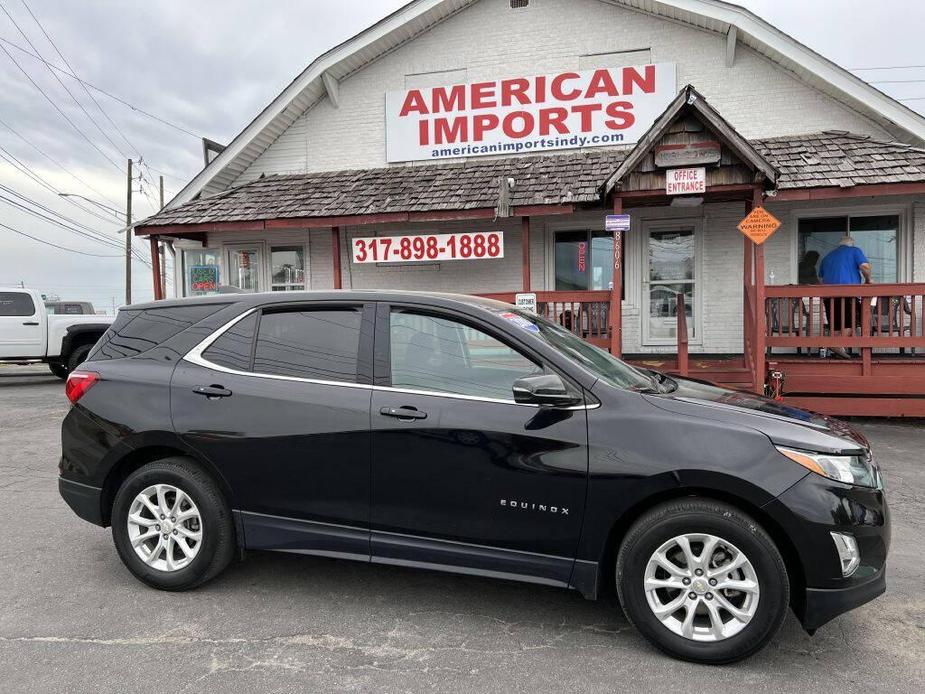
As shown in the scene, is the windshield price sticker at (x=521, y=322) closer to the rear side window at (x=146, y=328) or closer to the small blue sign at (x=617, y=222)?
the rear side window at (x=146, y=328)

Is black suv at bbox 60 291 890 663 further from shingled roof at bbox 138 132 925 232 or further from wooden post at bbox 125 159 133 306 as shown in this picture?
wooden post at bbox 125 159 133 306

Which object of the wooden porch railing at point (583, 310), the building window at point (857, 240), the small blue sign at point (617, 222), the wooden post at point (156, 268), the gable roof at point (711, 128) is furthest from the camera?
the wooden post at point (156, 268)

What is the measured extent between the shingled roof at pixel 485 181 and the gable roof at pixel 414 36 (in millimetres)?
485

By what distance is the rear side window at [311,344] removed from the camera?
3350 mm

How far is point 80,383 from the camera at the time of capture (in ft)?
12.1

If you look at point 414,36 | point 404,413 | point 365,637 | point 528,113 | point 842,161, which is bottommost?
point 365,637

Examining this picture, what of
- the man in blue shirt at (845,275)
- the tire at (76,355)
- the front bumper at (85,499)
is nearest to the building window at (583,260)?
the man in blue shirt at (845,275)

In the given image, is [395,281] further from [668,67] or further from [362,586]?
[362,586]

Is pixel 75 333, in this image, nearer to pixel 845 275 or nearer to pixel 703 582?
pixel 703 582

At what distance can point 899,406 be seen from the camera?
8.05 metres

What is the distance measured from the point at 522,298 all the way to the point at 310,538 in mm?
6314

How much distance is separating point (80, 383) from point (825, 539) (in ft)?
13.3

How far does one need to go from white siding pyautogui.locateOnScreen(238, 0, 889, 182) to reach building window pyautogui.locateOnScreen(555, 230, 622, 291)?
2888 millimetres

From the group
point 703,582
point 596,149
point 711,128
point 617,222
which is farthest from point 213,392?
point 596,149
